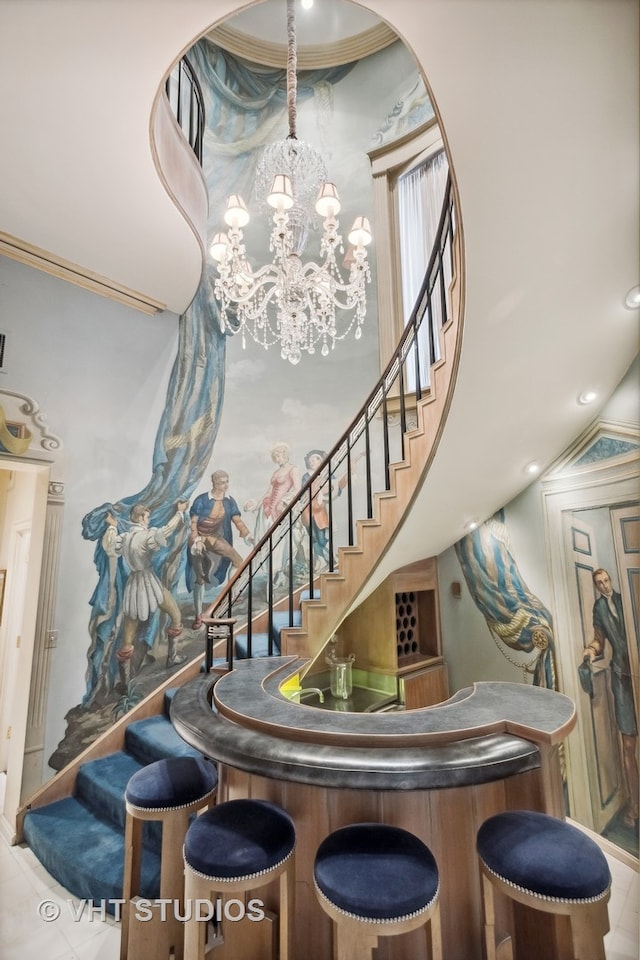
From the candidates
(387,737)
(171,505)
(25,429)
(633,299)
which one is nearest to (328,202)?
(633,299)

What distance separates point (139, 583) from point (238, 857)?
2656mm

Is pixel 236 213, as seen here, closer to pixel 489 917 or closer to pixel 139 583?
pixel 139 583

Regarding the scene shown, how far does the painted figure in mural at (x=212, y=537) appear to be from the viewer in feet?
13.8

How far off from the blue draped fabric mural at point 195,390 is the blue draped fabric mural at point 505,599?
2.67 m

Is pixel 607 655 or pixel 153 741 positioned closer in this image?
pixel 607 655

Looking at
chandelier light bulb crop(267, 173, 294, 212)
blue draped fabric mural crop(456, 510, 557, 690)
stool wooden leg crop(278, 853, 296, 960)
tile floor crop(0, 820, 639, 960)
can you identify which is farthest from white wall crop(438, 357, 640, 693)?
stool wooden leg crop(278, 853, 296, 960)

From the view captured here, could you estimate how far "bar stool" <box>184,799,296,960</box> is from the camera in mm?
1449

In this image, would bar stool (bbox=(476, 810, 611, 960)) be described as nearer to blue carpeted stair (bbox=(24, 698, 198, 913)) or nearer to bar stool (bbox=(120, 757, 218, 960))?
bar stool (bbox=(120, 757, 218, 960))

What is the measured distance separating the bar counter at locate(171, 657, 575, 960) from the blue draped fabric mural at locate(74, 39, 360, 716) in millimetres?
2024

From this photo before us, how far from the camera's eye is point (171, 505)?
410 cm

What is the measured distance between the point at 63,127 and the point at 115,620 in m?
3.25

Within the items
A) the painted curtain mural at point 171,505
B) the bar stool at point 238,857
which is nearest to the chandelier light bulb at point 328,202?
the painted curtain mural at point 171,505

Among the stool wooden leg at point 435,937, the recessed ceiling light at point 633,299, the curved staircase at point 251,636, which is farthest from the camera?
the curved staircase at point 251,636

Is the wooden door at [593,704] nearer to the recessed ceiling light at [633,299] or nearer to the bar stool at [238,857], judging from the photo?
the recessed ceiling light at [633,299]
